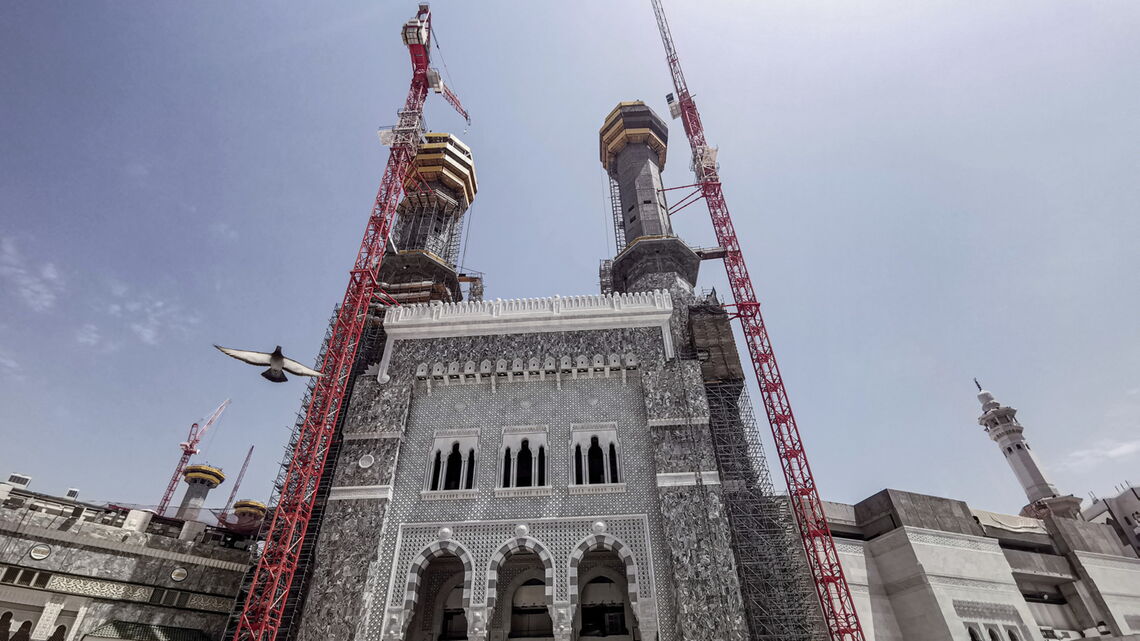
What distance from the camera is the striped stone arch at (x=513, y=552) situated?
17406mm

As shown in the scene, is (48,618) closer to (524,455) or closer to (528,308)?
(524,455)

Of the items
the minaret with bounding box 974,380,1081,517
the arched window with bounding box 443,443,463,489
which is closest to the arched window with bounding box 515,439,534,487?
the arched window with bounding box 443,443,463,489

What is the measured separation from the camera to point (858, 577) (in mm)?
23000

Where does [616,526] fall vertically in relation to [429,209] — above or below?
below

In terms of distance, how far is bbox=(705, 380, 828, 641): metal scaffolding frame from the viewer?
18.4 meters

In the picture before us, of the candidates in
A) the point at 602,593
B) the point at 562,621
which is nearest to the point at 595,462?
the point at 602,593

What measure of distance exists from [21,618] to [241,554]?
20.2ft

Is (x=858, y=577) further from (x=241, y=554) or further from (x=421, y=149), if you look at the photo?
(x=421, y=149)

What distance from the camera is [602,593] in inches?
769

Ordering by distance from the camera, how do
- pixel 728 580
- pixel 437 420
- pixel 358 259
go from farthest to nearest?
pixel 358 259 < pixel 437 420 < pixel 728 580

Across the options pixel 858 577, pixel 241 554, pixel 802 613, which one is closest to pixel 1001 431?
pixel 858 577

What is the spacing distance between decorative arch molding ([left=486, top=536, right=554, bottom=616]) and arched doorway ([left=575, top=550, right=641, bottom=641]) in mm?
1680

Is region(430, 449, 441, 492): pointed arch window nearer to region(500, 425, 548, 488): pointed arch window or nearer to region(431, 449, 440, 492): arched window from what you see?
region(431, 449, 440, 492): arched window

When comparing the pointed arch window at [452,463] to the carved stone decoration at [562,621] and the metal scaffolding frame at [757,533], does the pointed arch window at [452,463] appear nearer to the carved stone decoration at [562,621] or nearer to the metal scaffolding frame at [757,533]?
the carved stone decoration at [562,621]
